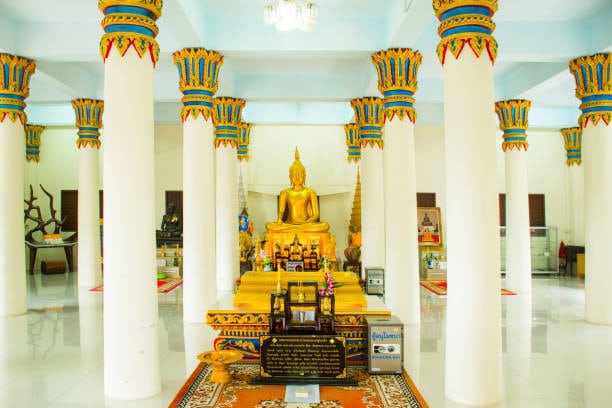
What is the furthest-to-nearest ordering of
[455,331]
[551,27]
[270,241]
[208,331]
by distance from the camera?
1. [270,241]
2. [551,27]
3. [208,331]
4. [455,331]

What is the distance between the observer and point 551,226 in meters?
14.8

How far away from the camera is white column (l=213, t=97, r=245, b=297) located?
1038 cm

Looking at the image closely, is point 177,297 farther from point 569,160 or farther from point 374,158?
point 569,160

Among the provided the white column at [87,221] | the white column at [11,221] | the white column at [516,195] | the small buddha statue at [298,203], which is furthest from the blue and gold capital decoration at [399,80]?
the white column at [87,221]

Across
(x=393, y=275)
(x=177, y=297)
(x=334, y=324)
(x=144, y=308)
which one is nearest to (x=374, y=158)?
(x=393, y=275)

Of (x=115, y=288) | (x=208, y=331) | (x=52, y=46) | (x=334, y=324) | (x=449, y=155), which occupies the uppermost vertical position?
(x=52, y=46)

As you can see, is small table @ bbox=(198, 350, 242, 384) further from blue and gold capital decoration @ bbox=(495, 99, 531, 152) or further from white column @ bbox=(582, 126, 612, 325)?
blue and gold capital decoration @ bbox=(495, 99, 531, 152)

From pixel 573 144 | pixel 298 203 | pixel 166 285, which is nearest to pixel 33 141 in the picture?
pixel 166 285

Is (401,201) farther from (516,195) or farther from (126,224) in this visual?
(516,195)

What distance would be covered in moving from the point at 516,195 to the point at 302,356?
24.5 ft

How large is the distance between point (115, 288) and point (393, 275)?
13.7 ft

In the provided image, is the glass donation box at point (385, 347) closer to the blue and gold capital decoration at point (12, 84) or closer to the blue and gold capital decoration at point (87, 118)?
the blue and gold capital decoration at point (12, 84)

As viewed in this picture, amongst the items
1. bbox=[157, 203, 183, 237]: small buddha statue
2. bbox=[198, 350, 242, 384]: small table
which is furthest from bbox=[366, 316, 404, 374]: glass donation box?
bbox=[157, 203, 183, 237]: small buddha statue

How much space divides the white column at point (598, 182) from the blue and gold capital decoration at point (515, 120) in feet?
9.86
